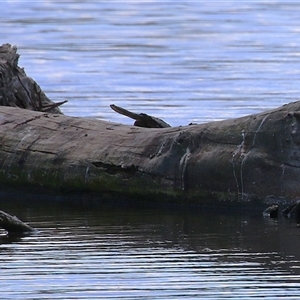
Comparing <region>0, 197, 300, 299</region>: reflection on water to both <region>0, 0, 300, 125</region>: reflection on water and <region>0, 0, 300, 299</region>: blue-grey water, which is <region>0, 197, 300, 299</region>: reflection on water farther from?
<region>0, 0, 300, 125</region>: reflection on water

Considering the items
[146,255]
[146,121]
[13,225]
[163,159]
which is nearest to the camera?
[146,255]

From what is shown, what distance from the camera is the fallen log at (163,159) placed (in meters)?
10.6

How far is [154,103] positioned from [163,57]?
6405 mm

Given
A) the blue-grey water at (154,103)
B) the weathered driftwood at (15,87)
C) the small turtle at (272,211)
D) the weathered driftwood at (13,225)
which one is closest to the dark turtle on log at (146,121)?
the weathered driftwood at (15,87)

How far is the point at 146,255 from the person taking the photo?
9.09 meters

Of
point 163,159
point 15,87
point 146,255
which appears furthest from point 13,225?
point 15,87

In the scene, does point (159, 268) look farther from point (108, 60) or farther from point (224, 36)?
point (224, 36)

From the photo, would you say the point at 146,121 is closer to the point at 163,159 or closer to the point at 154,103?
the point at 163,159

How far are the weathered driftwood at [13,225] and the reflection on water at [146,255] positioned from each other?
152 millimetres

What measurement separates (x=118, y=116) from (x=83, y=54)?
818 centimetres

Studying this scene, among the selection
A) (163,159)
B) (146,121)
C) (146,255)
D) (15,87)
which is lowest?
(146,255)

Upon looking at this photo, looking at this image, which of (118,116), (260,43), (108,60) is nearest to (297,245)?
(118,116)

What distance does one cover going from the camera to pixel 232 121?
10.9 metres

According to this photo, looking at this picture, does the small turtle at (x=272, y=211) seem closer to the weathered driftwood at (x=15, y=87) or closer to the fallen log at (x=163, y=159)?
the fallen log at (x=163, y=159)
